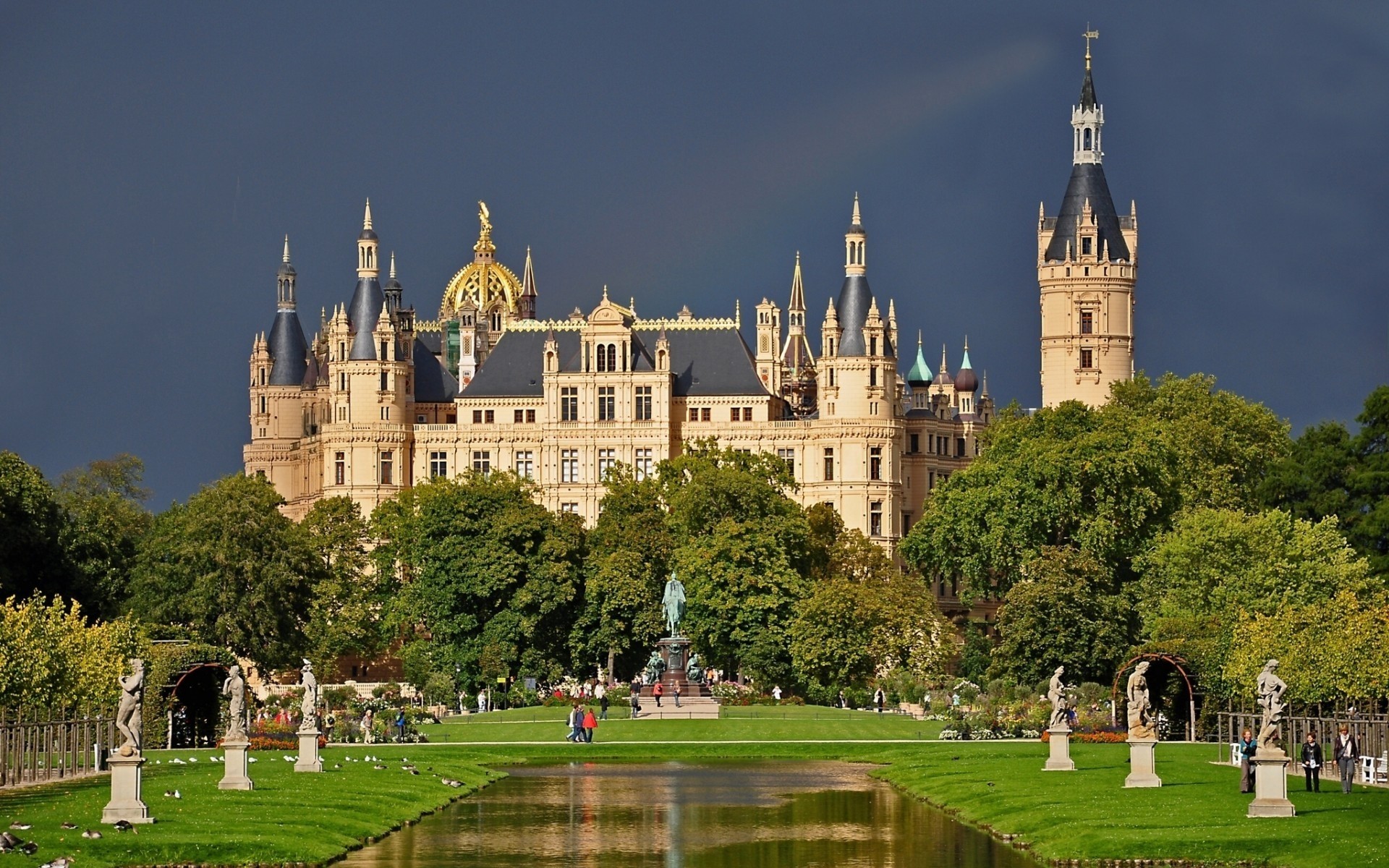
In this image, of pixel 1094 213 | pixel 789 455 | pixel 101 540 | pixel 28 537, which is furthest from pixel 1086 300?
pixel 28 537

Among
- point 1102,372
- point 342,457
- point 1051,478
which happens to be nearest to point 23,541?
point 1051,478

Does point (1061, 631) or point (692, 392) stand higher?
point (692, 392)

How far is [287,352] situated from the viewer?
157750 millimetres

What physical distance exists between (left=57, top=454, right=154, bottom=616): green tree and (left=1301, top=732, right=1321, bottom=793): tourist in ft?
151

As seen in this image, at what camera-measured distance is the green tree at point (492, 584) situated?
11012cm

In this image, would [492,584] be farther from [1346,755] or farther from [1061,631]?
[1346,755]

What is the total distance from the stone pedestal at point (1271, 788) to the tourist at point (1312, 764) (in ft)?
19.8

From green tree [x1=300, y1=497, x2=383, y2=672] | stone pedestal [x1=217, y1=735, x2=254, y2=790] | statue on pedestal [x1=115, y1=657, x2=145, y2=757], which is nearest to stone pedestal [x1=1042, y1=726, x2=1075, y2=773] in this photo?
stone pedestal [x1=217, y1=735, x2=254, y2=790]

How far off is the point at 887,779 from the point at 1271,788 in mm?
16604

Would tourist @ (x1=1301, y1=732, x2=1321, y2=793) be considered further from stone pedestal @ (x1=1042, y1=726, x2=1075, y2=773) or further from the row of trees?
the row of trees

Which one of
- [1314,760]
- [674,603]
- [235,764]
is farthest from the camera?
[674,603]

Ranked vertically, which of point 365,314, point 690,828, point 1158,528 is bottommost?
point 690,828

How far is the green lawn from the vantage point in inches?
1753

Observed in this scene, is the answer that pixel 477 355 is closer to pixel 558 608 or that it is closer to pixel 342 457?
pixel 342 457
